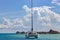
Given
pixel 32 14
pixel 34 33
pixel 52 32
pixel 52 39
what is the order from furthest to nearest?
pixel 52 39 → pixel 52 32 → pixel 34 33 → pixel 32 14

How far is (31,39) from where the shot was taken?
52188 mm

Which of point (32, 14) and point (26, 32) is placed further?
point (26, 32)

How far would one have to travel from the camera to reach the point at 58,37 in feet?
203

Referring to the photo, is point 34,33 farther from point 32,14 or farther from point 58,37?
point 58,37

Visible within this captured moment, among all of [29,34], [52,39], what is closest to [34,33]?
[29,34]

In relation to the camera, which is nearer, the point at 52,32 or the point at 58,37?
the point at 52,32

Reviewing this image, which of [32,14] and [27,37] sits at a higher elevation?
[32,14]

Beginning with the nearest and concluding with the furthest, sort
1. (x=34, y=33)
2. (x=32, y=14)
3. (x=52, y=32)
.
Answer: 1. (x=32, y=14)
2. (x=34, y=33)
3. (x=52, y=32)

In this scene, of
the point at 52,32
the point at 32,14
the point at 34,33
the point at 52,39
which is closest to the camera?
the point at 32,14

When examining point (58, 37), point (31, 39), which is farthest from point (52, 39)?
point (31, 39)

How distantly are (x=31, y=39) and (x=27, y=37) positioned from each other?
2.41 ft

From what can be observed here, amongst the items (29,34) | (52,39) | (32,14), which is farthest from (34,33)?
(52,39)

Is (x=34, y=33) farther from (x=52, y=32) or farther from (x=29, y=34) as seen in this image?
(x=52, y=32)

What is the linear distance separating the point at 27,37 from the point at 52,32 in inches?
207
